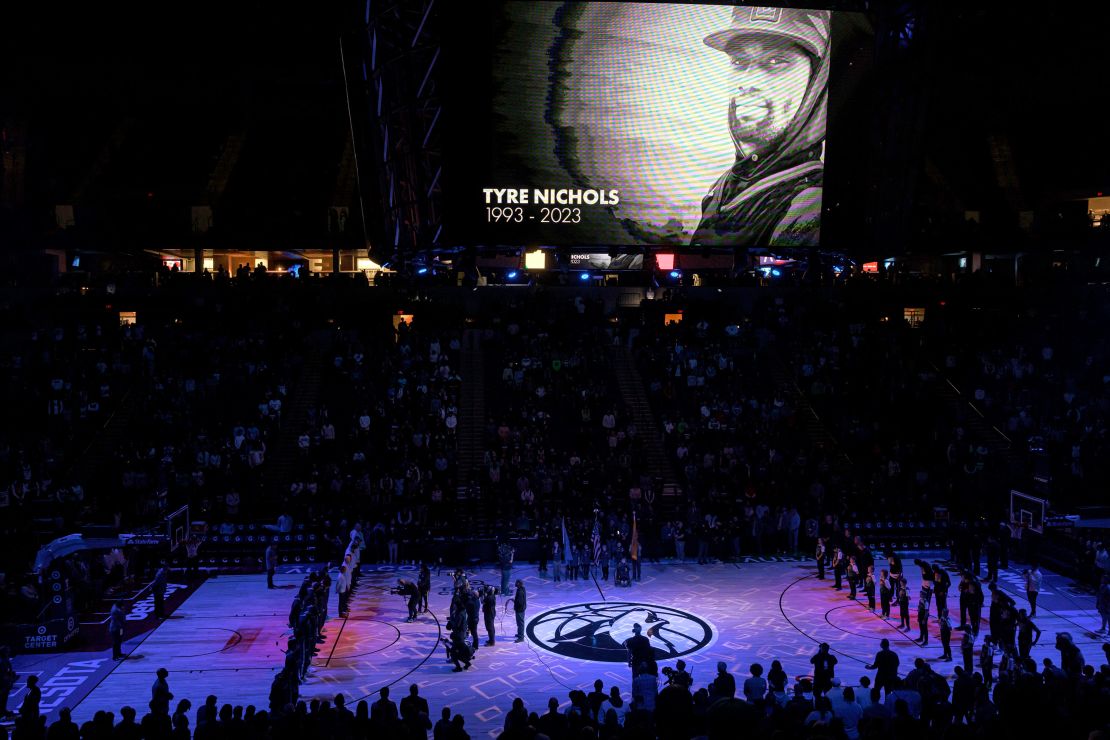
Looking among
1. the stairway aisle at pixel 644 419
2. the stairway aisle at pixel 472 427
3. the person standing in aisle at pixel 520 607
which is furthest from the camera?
the stairway aisle at pixel 644 419

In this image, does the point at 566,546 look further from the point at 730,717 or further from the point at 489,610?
the point at 730,717

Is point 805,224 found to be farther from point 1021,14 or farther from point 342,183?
point 342,183

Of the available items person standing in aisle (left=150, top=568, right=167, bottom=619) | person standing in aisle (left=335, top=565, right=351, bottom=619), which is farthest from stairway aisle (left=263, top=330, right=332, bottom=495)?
person standing in aisle (left=335, top=565, right=351, bottom=619)

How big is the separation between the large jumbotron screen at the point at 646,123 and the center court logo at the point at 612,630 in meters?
8.55

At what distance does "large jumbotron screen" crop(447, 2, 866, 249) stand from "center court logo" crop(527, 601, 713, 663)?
855cm

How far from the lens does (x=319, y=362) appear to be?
36.4 meters

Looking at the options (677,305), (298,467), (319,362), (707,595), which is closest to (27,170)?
(319,362)

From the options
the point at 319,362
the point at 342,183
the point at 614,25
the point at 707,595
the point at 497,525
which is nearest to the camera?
the point at 614,25

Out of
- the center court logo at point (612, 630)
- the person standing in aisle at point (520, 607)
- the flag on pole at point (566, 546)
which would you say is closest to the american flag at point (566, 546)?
the flag on pole at point (566, 546)

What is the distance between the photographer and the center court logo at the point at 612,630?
20.1 m

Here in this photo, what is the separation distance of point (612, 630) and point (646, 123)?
11.1 meters

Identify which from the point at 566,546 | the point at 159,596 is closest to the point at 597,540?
the point at 566,546

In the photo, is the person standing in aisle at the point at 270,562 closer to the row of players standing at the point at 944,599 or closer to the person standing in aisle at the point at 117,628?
the person standing in aisle at the point at 117,628

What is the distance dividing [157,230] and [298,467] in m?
19.2
